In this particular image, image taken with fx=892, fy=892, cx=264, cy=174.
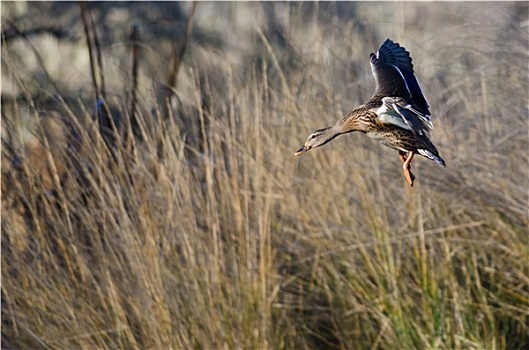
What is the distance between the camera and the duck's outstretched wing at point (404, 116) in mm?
371

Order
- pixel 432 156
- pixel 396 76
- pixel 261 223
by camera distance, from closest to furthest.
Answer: pixel 432 156, pixel 396 76, pixel 261 223

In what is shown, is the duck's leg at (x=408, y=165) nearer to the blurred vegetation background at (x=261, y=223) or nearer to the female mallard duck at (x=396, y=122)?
the female mallard duck at (x=396, y=122)

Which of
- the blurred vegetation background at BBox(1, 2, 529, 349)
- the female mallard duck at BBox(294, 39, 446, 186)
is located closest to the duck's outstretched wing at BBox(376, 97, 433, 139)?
the female mallard duck at BBox(294, 39, 446, 186)

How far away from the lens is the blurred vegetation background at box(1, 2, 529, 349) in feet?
7.46

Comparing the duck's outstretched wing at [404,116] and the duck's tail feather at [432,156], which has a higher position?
the duck's outstretched wing at [404,116]

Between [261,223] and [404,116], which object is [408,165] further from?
[261,223]

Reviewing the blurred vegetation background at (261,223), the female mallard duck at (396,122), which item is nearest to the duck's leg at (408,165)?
the female mallard duck at (396,122)

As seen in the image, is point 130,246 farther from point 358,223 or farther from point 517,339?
point 517,339

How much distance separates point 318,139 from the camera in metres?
0.42

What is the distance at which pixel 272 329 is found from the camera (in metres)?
2.47

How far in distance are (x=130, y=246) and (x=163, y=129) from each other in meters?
0.32

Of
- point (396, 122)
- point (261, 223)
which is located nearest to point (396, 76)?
point (396, 122)

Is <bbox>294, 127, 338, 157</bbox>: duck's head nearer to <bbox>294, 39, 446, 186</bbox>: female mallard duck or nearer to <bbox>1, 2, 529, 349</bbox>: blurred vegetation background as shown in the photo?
<bbox>294, 39, 446, 186</bbox>: female mallard duck

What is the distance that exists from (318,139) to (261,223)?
6.23 ft
